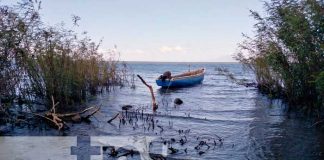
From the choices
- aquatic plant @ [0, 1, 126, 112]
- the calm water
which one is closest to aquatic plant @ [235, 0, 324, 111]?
the calm water

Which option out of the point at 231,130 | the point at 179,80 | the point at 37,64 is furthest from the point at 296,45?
the point at 179,80

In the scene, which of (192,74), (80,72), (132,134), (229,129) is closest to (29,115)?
(132,134)

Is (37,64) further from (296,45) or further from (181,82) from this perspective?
(181,82)

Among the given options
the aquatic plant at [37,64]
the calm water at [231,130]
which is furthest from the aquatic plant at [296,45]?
the aquatic plant at [37,64]

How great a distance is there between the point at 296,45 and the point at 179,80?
18305 mm

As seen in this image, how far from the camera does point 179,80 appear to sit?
31.8 meters

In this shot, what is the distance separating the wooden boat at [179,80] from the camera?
98.9ft

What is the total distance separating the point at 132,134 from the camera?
501 inches

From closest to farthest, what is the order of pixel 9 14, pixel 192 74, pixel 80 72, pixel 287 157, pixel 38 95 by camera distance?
pixel 287 157 → pixel 9 14 → pixel 38 95 → pixel 80 72 → pixel 192 74

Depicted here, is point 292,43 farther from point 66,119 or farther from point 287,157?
point 66,119

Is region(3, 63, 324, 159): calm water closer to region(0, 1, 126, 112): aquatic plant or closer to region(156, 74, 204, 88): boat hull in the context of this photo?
region(0, 1, 126, 112): aquatic plant

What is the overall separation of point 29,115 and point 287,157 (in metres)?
9.24

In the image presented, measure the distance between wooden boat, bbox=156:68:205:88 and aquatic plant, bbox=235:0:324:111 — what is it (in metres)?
10.7

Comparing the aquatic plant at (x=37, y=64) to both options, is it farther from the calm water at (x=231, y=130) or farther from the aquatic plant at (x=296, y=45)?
the aquatic plant at (x=296, y=45)
